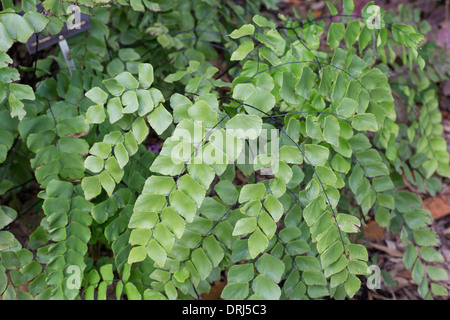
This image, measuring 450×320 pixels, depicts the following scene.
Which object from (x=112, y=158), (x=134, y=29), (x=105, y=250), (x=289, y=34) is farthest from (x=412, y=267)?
(x=134, y=29)

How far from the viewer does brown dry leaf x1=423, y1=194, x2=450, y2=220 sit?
1.78m

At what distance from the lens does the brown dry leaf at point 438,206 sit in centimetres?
178

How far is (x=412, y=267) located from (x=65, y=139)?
1.05 meters

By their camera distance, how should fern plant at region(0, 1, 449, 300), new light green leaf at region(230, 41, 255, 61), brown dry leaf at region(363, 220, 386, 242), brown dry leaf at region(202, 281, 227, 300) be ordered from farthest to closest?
brown dry leaf at region(363, 220, 386, 242)
brown dry leaf at region(202, 281, 227, 300)
new light green leaf at region(230, 41, 255, 61)
fern plant at region(0, 1, 449, 300)

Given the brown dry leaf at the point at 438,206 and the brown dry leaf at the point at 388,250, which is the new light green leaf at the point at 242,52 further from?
the brown dry leaf at the point at 438,206

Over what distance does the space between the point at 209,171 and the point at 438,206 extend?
4.48 ft

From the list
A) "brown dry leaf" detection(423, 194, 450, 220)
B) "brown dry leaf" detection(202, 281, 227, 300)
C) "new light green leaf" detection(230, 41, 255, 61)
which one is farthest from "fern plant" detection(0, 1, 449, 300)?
"brown dry leaf" detection(423, 194, 450, 220)

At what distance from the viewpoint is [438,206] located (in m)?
Result: 1.80

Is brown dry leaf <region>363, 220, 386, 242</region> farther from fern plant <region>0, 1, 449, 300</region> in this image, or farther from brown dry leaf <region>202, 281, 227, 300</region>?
brown dry leaf <region>202, 281, 227, 300</region>

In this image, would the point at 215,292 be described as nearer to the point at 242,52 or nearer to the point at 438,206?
the point at 242,52

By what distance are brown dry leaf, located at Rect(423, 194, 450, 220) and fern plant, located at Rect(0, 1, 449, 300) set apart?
554mm

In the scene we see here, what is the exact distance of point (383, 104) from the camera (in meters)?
1.11

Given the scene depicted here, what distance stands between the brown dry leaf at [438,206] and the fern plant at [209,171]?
21.8 inches

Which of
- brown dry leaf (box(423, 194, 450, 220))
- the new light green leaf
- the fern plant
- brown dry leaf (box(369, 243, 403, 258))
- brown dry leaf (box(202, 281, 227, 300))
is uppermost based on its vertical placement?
the new light green leaf
